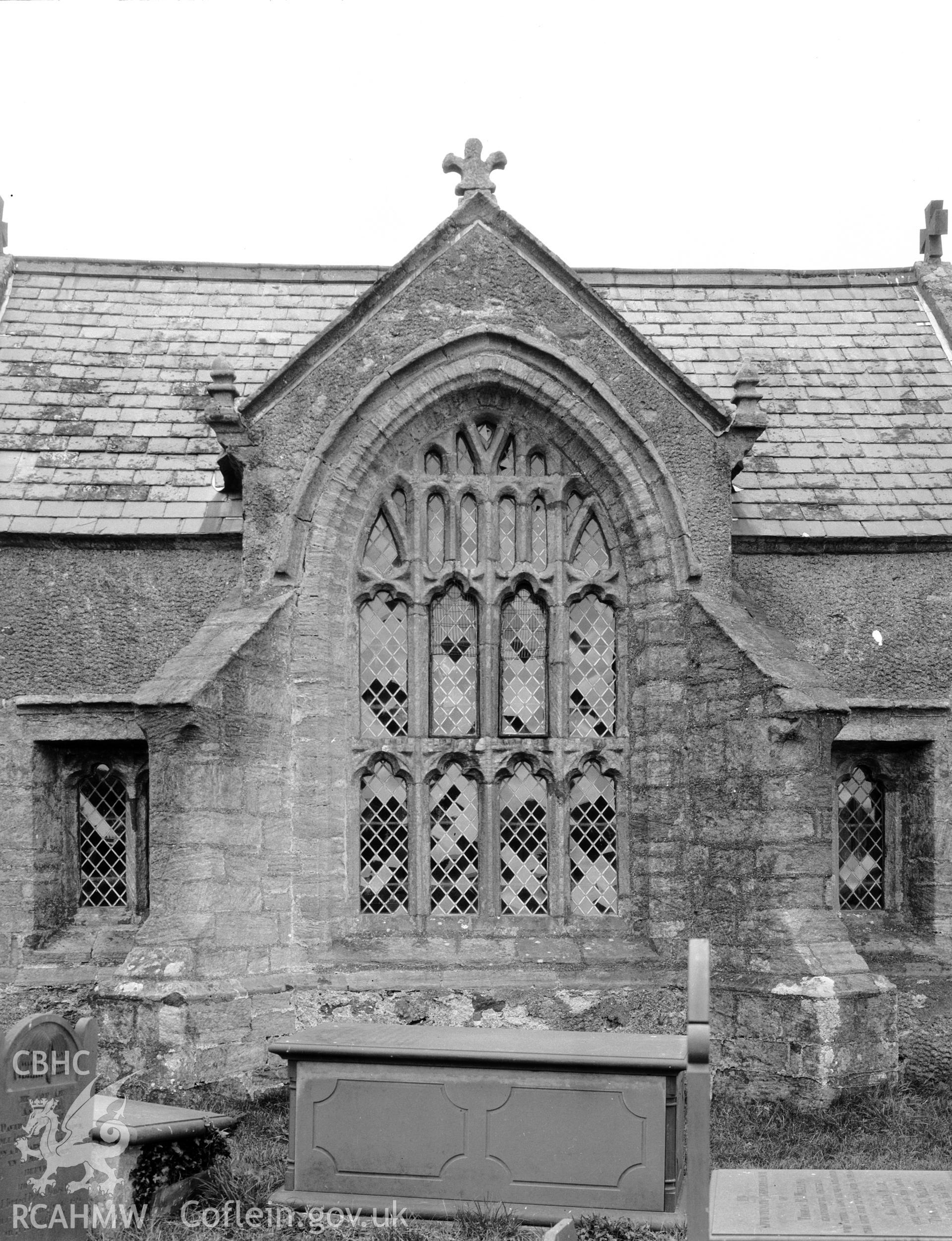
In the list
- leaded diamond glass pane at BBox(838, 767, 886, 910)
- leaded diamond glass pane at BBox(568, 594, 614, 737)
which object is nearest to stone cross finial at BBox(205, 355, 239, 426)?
leaded diamond glass pane at BBox(568, 594, 614, 737)

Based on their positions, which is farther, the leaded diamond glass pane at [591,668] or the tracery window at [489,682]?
the leaded diamond glass pane at [591,668]

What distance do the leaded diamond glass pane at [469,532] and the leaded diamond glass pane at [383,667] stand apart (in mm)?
639

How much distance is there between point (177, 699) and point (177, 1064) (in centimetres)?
243

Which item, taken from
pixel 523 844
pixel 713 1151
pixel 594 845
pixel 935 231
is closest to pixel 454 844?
pixel 523 844

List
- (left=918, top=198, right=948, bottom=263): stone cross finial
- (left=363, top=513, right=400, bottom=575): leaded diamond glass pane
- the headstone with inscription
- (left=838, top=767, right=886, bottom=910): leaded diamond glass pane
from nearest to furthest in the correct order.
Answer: the headstone with inscription < (left=363, top=513, right=400, bottom=575): leaded diamond glass pane < (left=838, top=767, right=886, bottom=910): leaded diamond glass pane < (left=918, top=198, right=948, bottom=263): stone cross finial

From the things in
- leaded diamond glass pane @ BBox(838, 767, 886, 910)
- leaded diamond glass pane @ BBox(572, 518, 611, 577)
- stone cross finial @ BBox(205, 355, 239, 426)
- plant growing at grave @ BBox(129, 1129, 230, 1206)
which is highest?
stone cross finial @ BBox(205, 355, 239, 426)

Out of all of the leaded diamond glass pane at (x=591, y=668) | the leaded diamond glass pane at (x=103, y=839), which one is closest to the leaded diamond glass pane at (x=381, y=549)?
the leaded diamond glass pane at (x=591, y=668)

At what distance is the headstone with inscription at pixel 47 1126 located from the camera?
268 inches

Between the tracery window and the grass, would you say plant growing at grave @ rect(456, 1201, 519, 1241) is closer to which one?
the grass

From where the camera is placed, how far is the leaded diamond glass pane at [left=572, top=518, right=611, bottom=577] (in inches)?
449

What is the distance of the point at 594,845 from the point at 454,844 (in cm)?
109

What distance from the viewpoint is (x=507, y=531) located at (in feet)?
37.6

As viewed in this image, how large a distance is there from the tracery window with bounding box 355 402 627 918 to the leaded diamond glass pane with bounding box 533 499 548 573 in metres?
0.01

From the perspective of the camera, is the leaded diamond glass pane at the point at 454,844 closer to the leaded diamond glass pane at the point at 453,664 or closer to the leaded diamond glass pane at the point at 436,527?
the leaded diamond glass pane at the point at 453,664
